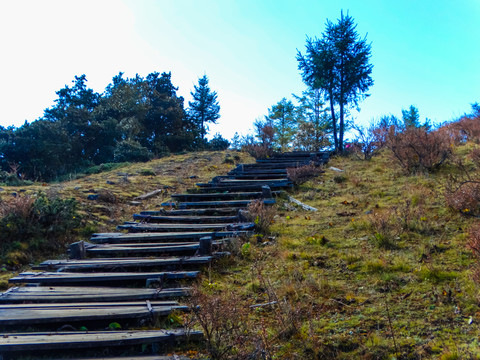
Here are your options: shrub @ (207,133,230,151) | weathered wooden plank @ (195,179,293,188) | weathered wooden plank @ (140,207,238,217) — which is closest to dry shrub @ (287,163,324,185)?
weathered wooden plank @ (195,179,293,188)

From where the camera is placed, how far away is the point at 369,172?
37.2 feet

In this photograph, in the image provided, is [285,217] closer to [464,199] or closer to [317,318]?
[464,199]

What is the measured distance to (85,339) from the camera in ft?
10.5

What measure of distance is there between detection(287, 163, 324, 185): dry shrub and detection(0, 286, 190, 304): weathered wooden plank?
23.1ft

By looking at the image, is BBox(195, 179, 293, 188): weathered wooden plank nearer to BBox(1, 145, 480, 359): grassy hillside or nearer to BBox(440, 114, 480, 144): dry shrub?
BBox(1, 145, 480, 359): grassy hillside

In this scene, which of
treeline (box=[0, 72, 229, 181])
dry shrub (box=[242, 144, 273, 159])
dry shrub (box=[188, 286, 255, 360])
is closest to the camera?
dry shrub (box=[188, 286, 255, 360])

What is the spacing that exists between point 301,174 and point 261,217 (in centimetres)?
472

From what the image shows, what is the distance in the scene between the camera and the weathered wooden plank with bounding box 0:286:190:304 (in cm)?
417

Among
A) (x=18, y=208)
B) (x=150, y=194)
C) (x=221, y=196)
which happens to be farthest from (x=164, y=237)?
(x=150, y=194)

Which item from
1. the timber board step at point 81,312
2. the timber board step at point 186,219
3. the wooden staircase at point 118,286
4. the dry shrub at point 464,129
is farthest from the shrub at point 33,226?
the dry shrub at point 464,129

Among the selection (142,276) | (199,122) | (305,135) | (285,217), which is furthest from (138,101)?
(142,276)

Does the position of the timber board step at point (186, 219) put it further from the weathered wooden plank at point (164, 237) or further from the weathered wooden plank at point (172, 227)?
the weathered wooden plank at point (164, 237)

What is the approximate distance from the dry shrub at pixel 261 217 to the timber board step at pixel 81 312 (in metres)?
3.03

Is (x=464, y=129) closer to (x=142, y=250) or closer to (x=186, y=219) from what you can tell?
(x=186, y=219)
